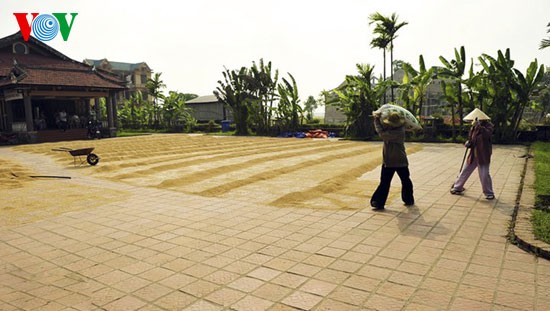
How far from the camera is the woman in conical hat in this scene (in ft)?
22.4

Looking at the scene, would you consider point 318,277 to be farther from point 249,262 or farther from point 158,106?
point 158,106

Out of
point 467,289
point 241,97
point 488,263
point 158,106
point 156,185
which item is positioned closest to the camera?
point 467,289

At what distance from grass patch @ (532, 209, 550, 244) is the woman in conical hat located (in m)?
1.22

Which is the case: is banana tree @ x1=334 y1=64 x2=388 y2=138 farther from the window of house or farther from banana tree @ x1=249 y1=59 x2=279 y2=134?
the window of house

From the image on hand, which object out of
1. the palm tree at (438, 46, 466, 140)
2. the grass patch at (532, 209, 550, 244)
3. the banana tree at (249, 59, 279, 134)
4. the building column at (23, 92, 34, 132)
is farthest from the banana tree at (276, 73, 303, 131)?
the grass patch at (532, 209, 550, 244)

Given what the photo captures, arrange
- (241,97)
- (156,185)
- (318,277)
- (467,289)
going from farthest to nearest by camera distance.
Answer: (241,97) < (156,185) < (318,277) < (467,289)

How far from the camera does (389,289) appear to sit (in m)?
3.42

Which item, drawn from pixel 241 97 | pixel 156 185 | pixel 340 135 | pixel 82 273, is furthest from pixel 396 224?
pixel 241 97

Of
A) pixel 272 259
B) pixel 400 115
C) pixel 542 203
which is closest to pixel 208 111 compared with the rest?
pixel 400 115

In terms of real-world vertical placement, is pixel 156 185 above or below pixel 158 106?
below

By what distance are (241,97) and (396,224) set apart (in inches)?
1011

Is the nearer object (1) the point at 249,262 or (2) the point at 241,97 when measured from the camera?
(1) the point at 249,262

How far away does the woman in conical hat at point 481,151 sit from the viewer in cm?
684

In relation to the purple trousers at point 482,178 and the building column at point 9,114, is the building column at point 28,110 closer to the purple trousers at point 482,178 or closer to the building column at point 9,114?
the building column at point 9,114
